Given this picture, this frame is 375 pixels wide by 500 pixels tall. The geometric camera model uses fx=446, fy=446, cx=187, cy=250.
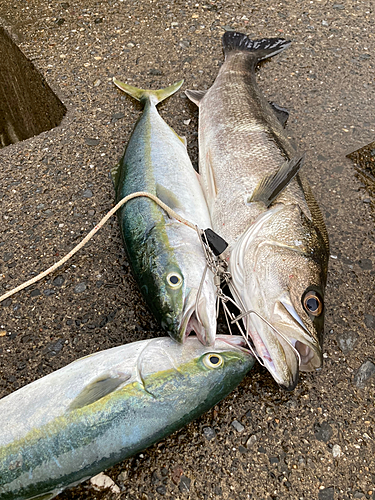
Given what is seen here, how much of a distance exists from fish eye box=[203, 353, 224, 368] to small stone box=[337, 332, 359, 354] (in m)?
0.96

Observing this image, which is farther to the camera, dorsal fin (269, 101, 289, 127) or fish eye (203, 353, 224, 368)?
dorsal fin (269, 101, 289, 127)

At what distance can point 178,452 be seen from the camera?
7.95 ft

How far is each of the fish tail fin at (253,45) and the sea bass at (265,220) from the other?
0.46 metres

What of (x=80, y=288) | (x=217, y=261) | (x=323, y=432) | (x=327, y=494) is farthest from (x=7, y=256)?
(x=327, y=494)

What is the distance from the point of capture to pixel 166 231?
278 centimetres

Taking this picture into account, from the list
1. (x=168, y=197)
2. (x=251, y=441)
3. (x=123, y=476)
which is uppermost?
(x=168, y=197)

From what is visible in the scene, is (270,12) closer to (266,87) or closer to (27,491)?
(266,87)

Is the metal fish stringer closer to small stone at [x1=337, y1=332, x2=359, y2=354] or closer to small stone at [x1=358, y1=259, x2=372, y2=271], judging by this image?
small stone at [x1=337, y1=332, x2=359, y2=354]

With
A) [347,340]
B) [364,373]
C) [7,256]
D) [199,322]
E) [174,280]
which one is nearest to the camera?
[199,322]

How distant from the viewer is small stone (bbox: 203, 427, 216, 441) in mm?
2471

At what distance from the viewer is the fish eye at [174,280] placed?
8.27 ft

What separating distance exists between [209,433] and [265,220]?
4.31 feet

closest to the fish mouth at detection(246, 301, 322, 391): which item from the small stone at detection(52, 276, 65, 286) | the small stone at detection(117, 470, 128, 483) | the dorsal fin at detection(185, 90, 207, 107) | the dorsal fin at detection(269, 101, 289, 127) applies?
the small stone at detection(117, 470, 128, 483)

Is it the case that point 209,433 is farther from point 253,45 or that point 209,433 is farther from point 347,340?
point 253,45
